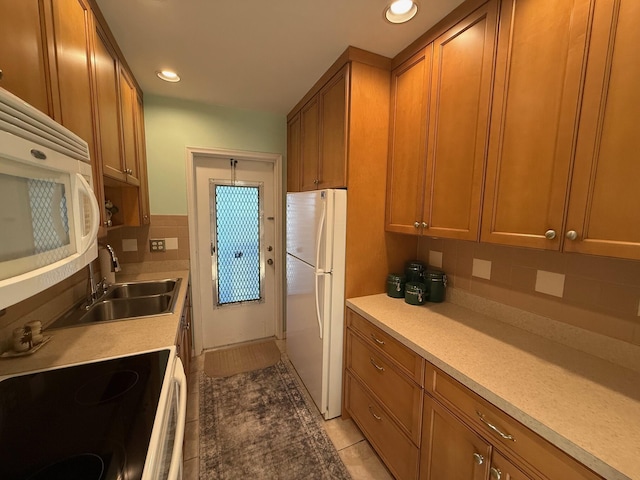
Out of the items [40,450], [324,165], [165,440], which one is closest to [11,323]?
[40,450]

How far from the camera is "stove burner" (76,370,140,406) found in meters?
0.84

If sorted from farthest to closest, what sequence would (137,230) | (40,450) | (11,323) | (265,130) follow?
(265,130) < (137,230) < (11,323) < (40,450)

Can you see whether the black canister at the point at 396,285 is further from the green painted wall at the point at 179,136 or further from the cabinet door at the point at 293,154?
the green painted wall at the point at 179,136

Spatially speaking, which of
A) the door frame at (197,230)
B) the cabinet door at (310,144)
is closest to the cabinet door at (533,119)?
the cabinet door at (310,144)

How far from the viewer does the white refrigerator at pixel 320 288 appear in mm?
1715

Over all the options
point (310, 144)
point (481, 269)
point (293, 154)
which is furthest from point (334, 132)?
point (481, 269)

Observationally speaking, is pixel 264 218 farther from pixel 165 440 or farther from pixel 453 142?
pixel 165 440

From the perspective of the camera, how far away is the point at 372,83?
5.58ft

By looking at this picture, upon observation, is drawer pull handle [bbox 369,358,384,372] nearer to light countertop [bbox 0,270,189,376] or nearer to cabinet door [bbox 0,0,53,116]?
light countertop [bbox 0,270,189,376]

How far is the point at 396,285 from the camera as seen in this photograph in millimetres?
1813

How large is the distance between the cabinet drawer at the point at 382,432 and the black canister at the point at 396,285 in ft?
2.06

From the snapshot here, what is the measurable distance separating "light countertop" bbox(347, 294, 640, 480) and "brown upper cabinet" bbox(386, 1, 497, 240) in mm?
501

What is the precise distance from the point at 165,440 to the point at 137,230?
83.8 inches

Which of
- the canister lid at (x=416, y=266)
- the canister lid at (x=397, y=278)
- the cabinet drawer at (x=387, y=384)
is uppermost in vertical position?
the canister lid at (x=416, y=266)
